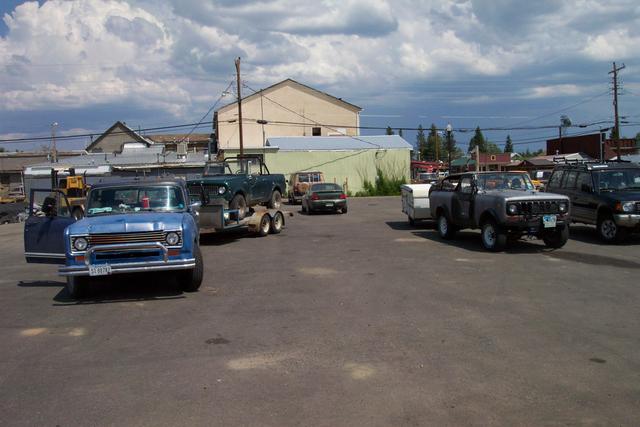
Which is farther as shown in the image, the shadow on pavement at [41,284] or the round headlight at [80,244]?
the shadow on pavement at [41,284]

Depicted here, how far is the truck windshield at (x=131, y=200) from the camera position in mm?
9977

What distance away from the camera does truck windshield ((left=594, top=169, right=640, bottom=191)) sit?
48.9 feet

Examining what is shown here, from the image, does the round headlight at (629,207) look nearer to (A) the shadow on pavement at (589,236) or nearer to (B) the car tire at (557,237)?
(A) the shadow on pavement at (589,236)

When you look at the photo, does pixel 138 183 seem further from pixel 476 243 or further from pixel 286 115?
pixel 286 115

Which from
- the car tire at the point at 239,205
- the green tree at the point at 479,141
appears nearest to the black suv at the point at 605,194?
the car tire at the point at 239,205

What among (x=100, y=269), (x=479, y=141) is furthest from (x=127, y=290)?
(x=479, y=141)

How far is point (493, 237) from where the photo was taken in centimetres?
1334

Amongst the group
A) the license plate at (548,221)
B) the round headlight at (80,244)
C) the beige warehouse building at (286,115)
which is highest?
the beige warehouse building at (286,115)

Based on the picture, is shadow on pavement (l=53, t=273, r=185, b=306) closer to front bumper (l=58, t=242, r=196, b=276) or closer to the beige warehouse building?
front bumper (l=58, t=242, r=196, b=276)

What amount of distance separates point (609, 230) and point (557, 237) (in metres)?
1.76

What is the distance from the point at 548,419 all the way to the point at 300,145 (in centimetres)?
4484

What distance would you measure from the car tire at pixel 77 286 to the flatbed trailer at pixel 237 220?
19.2ft

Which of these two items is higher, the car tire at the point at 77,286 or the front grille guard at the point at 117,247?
the front grille guard at the point at 117,247

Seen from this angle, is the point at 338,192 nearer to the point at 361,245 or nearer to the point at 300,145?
the point at 361,245
